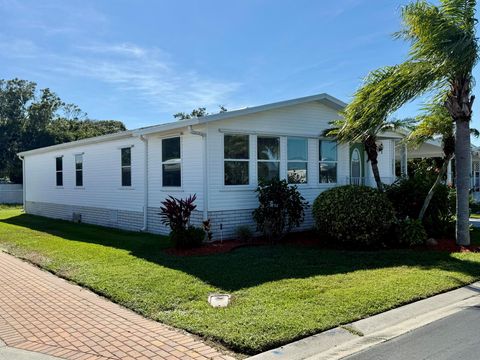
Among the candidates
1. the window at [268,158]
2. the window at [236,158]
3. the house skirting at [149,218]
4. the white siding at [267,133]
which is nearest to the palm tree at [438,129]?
the white siding at [267,133]

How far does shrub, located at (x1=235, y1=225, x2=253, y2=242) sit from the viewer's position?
40.5ft

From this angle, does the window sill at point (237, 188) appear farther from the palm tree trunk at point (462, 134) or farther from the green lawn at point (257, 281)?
the palm tree trunk at point (462, 134)

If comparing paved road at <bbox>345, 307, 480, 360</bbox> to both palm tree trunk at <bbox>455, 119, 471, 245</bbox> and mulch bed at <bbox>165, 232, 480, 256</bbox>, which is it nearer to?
mulch bed at <bbox>165, 232, 480, 256</bbox>

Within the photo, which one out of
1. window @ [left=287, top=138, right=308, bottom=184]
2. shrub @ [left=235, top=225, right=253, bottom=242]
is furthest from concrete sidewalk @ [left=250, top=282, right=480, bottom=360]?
window @ [left=287, top=138, right=308, bottom=184]

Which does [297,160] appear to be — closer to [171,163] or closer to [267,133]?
[267,133]

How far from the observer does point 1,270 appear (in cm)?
924

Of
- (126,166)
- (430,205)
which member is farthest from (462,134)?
(126,166)

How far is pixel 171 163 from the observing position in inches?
527

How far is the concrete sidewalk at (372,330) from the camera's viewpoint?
4.75 meters

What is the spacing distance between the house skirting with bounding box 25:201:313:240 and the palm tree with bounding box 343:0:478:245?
13.5 ft

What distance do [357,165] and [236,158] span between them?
5.85m

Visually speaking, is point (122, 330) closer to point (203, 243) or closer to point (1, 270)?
point (1, 270)

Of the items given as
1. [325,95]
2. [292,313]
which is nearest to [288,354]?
[292,313]

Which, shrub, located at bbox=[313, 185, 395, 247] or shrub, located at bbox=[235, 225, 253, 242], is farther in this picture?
shrub, located at bbox=[235, 225, 253, 242]
